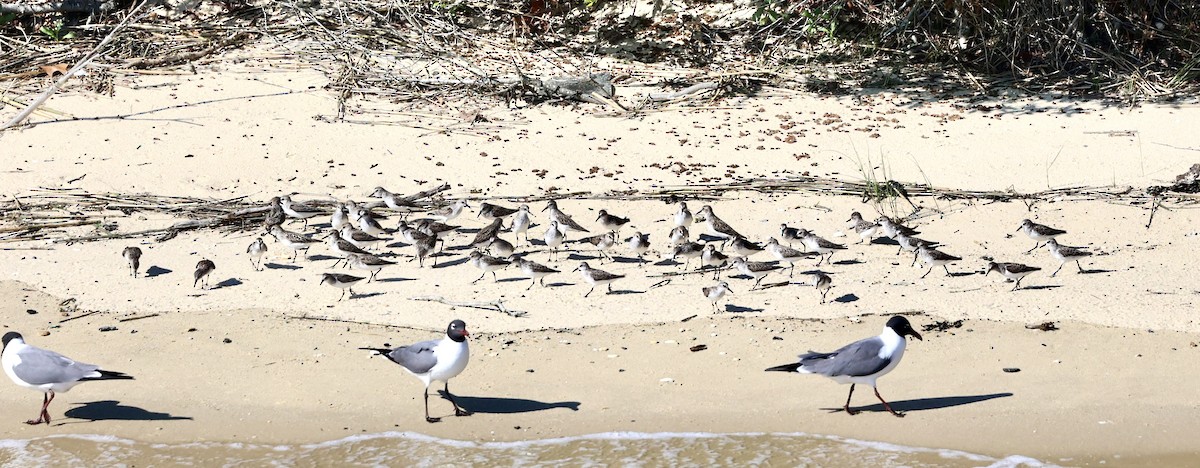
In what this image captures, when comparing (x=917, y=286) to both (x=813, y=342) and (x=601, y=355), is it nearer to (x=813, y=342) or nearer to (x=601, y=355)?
(x=813, y=342)

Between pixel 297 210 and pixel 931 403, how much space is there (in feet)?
22.4

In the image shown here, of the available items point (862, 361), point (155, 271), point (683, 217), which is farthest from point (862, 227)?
point (155, 271)

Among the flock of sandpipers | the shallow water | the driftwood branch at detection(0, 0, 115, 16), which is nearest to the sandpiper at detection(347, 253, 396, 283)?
the flock of sandpipers

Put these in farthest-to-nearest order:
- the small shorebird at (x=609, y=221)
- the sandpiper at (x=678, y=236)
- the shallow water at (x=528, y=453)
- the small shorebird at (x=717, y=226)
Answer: the small shorebird at (x=609, y=221) < the small shorebird at (x=717, y=226) < the sandpiper at (x=678, y=236) < the shallow water at (x=528, y=453)

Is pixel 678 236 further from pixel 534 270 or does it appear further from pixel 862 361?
pixel 862 361

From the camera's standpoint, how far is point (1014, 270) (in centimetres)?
1020

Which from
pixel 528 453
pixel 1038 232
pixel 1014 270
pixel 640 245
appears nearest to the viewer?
pixel 528 453

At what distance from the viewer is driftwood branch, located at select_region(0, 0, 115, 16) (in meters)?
17.2

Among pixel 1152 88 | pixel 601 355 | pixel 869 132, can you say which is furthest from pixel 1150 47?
pixel 601 355

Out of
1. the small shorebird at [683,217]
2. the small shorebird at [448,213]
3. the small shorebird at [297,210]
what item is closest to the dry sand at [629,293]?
the small shorebird at [297,210]

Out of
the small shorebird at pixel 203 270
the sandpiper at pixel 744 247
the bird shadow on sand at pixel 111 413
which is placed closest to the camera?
the bird shadow on sand at pixel 111 413

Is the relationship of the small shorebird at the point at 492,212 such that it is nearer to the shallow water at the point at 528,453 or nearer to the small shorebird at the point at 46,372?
the shallow water at the point at 528,453

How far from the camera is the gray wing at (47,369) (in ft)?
26.2

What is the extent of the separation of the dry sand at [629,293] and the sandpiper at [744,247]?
673 mm
